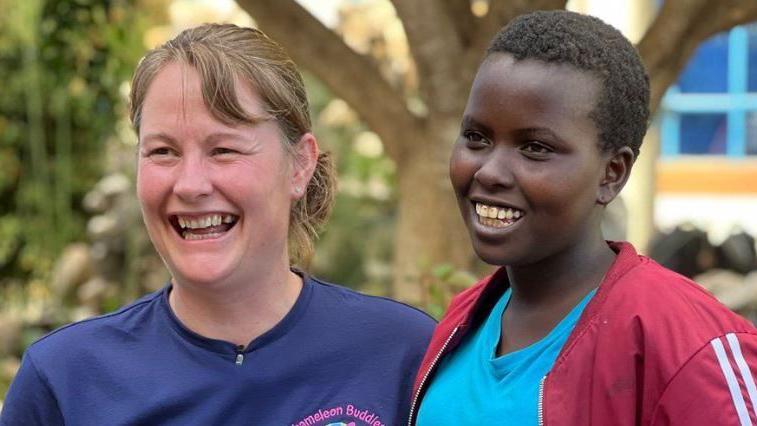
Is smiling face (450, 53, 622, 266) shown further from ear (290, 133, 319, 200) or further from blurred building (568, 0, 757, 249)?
blurred building (568, 0, 757, 249)

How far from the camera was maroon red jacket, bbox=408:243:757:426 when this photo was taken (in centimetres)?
203

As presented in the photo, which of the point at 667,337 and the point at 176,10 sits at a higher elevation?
the point at 176,10

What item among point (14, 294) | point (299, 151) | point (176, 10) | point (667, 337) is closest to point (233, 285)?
point (299, 151)

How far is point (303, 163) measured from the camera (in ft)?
9.20

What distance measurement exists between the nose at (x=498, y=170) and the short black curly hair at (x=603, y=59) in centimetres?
17

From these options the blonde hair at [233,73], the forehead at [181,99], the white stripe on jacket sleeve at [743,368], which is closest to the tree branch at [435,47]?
the blonde hair at [233,73]

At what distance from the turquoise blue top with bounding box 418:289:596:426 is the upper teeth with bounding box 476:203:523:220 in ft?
0.69

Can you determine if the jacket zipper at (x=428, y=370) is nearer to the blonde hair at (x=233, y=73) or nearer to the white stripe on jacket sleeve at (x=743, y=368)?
the blonde hair at (x=233, y=73)

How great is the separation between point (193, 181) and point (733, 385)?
44.0 inches

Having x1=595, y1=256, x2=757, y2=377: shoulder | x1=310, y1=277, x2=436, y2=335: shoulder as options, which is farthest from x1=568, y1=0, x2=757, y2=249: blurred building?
x1=595, y1=256, x2=757, y2=377: shoulder

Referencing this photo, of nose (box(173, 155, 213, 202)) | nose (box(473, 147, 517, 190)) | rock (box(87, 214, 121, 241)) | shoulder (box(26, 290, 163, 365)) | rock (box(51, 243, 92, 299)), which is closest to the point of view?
nose (box(473, 147, 517, 190))

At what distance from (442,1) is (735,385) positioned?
2.32 m

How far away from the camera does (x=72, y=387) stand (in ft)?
8.57

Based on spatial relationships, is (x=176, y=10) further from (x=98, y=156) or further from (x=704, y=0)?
(x=704, y=0)
